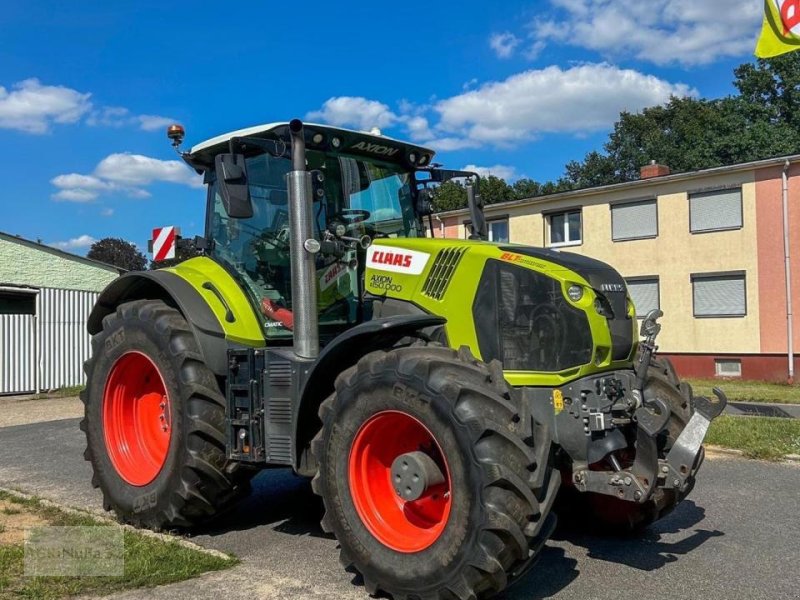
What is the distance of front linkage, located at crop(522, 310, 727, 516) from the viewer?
4242 mm

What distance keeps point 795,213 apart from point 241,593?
20.0 meters

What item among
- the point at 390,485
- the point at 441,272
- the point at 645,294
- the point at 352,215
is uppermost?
the point at 352,215

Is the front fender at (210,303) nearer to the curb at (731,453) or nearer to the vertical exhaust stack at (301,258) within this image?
the vertical exhaust stack at (301,258)

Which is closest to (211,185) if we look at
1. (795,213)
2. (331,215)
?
(331,215)

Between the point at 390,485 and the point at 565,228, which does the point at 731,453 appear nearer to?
the point at 390,485

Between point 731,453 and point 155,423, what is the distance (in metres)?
6.29

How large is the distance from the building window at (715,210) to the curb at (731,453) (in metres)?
14.3

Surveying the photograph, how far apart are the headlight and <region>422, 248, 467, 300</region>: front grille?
2.50 ft

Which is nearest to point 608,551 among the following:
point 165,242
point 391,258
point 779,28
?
point 391,258

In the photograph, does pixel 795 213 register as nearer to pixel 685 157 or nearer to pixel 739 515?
pixel 739 515

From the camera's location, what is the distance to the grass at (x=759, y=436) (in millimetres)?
8539

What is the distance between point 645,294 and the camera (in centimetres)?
2338

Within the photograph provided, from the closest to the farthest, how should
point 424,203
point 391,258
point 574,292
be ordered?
point 574,292
point 391,258
point 424,203

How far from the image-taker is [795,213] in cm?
2030
